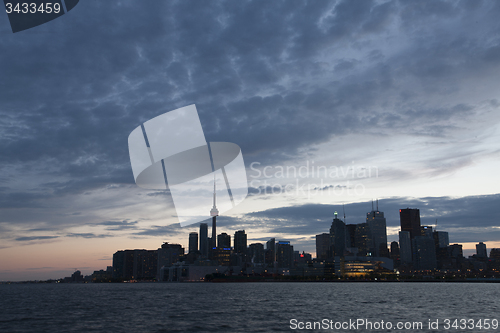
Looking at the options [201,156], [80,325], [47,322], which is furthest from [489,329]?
[47,322]

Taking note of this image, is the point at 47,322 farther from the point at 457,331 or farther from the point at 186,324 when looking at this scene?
the point at 457,331

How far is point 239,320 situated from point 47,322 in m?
26.9

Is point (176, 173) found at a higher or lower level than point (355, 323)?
higher

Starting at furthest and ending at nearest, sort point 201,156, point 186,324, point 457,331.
Answer: point 201,156
point 186,324
point 457,331

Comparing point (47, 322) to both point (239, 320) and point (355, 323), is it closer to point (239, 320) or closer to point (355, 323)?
point (239, 320)

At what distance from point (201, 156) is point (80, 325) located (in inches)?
1088

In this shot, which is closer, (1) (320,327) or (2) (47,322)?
(1) (320,327)

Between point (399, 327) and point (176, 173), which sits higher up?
point (176, 173)

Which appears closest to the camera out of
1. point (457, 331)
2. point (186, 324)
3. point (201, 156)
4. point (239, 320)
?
point (457, 331)

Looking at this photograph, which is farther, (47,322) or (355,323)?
(47,322)

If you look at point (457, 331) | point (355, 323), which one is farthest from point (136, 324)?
point (457, 331)

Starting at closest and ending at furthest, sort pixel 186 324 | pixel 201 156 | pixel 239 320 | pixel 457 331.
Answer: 1. pixel 457 331
2. pixel 186 324
3. pixel 239 320
4. pixel 201 156

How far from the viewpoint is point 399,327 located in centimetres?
4494

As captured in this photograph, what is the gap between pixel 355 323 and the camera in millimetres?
48344
